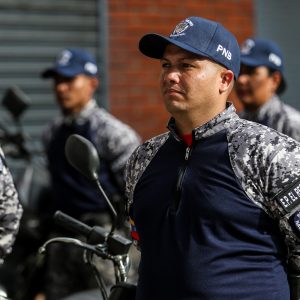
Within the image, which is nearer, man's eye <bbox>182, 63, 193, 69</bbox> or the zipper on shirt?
the zipper on shirt

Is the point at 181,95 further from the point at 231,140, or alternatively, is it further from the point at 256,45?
the point at 256,45

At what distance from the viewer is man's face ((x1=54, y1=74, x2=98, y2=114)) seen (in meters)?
6.86

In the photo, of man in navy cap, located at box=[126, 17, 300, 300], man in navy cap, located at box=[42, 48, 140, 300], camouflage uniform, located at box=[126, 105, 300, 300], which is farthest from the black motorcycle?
man in navy cap, located at box=[42, 48, 140, 300]

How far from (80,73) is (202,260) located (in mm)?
3869

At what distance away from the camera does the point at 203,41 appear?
139 inches

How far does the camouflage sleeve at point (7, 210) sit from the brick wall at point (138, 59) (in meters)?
4.71

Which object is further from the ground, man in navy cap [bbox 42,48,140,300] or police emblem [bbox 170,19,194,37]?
police emblem [bbox 170,19,194,37]

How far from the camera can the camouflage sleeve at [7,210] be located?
4.36 metres

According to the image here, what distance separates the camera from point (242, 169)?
336cm

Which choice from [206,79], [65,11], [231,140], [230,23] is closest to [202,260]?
[231,140]

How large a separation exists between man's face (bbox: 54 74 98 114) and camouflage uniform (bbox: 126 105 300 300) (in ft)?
11.3

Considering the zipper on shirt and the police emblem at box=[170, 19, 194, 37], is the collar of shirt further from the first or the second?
the police emblem at box=[170, 19, 194, 37]

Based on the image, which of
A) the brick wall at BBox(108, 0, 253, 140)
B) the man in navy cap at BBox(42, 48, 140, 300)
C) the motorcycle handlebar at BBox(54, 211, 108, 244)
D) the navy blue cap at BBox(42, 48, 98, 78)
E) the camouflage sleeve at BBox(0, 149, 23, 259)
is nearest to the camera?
the motorcycle handlebar at BBox(54, 211, 108, 244)

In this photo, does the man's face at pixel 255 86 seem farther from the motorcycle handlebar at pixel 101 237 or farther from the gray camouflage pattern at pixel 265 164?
the gray camouflage pattern at pixel 265 164
